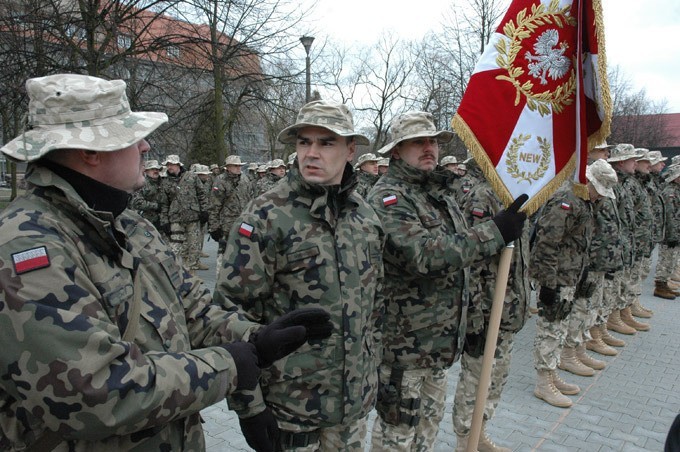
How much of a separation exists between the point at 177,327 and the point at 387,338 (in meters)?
1.82

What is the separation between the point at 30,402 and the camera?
131 centimetres

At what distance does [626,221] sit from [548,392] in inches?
127

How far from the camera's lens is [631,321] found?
796 cm

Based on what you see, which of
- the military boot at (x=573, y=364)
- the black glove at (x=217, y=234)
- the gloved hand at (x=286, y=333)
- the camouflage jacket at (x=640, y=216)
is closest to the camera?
the gloved hand at (x=286, y=333)

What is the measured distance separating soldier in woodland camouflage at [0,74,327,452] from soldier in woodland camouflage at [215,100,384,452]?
567mm

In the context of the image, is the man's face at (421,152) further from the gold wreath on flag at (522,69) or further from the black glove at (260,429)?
the black glove at (260,429)

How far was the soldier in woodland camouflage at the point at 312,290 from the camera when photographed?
246 centimetres

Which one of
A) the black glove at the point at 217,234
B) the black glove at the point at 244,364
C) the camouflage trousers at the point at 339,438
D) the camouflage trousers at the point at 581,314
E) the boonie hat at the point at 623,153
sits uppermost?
the boonie hat at the point at 623,153

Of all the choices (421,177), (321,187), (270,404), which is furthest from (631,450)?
(321,187)

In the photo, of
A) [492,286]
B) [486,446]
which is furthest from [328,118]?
[486,446]

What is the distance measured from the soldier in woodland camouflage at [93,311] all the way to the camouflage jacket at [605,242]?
5.28m

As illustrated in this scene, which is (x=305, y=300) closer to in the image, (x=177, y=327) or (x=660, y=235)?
(x=177, y=327)

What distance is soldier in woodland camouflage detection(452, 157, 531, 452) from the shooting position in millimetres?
3920

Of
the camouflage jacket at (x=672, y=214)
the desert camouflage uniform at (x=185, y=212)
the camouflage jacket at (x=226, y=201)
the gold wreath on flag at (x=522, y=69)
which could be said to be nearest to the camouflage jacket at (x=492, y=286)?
the gold wreath on flag at (x=522, y=69)
